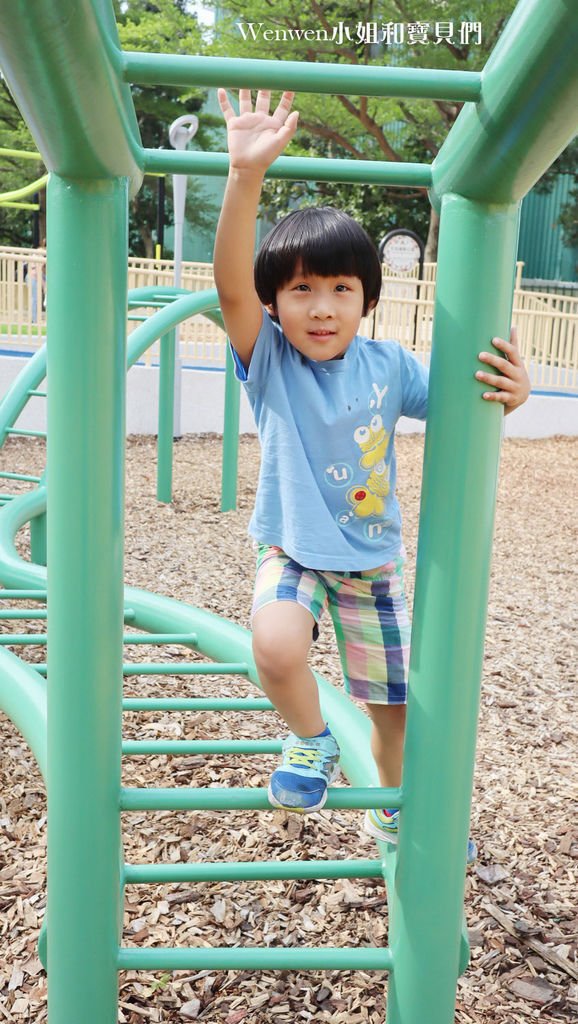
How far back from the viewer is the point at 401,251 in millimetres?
14000

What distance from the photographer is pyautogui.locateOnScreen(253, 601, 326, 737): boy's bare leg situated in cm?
152

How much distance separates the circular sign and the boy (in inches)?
497

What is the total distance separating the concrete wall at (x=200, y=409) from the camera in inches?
362

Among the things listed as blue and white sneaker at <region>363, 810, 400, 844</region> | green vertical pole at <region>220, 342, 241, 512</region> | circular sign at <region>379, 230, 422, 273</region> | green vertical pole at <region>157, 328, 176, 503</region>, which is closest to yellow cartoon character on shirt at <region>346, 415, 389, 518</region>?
blue and white sneaker at <region>363, 810, 400, 844</region>

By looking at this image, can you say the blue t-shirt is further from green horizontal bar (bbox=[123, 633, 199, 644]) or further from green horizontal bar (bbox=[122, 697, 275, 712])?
green horizontal bar (bbox=[123, 633, 199, 644])

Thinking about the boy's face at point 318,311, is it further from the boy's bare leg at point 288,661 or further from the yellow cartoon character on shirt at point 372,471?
the boy's bare leg at point 288,661

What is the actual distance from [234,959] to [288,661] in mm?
437

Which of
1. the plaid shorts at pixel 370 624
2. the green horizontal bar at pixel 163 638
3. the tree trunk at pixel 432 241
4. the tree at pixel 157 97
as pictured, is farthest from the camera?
the tree at pixel 157 97

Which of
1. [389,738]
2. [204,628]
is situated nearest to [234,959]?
[389,738]

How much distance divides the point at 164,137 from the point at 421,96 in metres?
23.6

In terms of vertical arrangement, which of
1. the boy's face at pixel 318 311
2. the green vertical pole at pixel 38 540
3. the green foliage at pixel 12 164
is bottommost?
the green vertical pole at pixel 38 540

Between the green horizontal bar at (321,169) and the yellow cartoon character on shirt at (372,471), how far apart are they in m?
0.37

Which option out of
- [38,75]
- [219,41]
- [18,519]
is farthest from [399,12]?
[38,75]

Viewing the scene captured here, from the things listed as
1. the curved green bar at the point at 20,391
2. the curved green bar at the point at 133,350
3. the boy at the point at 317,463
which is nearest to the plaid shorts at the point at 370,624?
the boy at the point at 317,463
